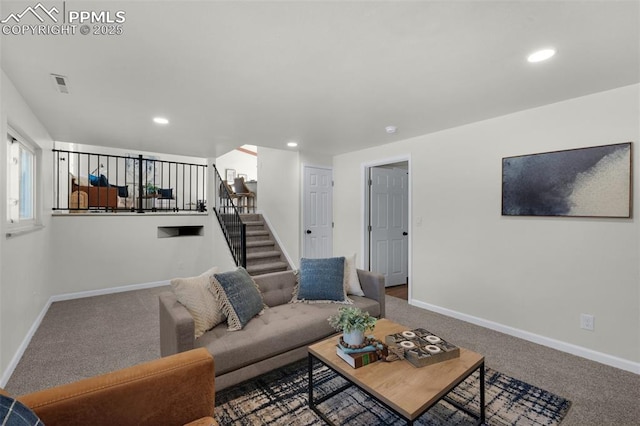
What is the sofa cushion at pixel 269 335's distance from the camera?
1.98 meters

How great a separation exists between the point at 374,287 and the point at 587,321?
1.83 metres

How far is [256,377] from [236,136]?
2948mm

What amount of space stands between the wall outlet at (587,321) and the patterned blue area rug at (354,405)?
0.94 meters

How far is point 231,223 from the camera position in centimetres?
516

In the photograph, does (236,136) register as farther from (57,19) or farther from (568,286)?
(568,286)

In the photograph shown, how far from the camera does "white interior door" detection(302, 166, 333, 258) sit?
16.4 feet

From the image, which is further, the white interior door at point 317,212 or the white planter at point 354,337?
the white interior door at point 317,212

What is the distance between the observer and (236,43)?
70.6 inches

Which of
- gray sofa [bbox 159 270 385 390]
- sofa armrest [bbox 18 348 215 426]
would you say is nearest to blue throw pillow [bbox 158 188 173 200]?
gray sofa [bbox 159 270 385 390]

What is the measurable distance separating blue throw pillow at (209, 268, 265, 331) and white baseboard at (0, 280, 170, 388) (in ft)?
5.40

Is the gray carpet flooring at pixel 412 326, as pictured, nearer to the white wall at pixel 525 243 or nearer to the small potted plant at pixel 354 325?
the white wall at pixel 525 243

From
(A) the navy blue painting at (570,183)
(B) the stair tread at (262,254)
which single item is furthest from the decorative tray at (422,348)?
(B) the stair tread at (262,254)

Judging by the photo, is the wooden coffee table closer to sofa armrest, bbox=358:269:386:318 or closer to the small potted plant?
the small potted plant

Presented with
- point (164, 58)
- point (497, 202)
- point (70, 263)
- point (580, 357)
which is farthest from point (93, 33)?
point (580, 357)
